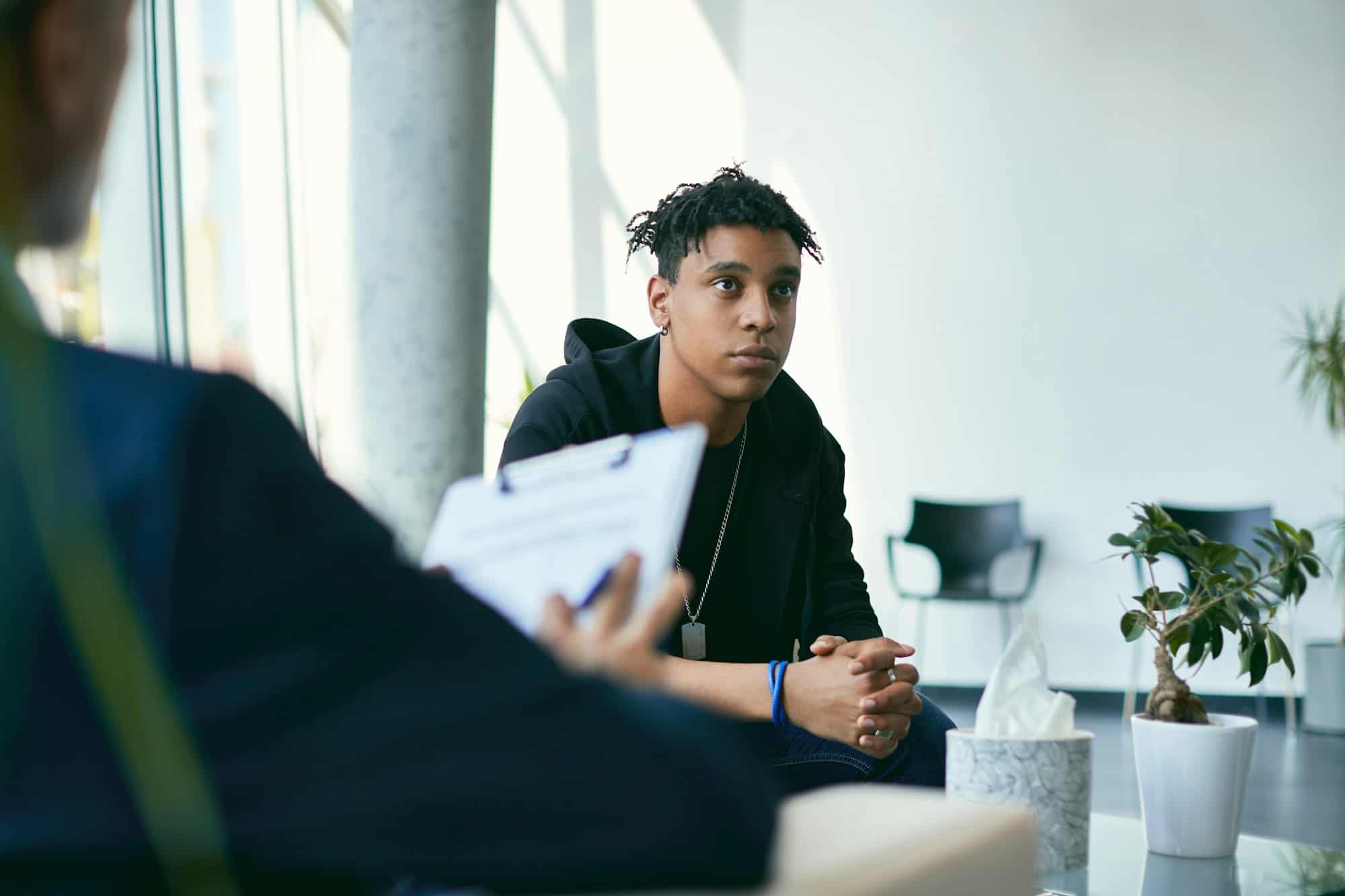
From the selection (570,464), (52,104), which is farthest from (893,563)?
(52,104)

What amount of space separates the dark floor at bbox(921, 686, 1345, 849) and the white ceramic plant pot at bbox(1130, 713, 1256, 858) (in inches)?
52.0

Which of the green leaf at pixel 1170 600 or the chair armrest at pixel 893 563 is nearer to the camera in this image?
the green leaf at pixel 1170 600

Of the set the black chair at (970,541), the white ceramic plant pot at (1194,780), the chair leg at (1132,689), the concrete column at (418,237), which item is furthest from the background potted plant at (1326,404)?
the white ceramic plant pot at (1194,780)

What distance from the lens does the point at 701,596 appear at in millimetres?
2369

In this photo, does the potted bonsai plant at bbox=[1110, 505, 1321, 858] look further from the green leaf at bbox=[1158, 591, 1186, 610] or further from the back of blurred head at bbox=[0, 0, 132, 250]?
the back of blurred head at bbox=[0, 0, 132, 250]

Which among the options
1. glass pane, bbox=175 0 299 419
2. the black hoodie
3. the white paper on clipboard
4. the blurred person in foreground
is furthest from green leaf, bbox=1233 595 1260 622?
Result: glass pane, bbox=175 0 299 419

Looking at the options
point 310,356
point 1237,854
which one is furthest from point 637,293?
point 1237,854

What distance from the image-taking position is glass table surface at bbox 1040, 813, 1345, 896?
1.70 meters

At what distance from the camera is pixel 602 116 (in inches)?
290

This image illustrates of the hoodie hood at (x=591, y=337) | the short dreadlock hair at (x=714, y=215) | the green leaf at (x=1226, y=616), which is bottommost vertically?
the green leaf at (x=1226, y=616)

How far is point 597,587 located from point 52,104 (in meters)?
0.43

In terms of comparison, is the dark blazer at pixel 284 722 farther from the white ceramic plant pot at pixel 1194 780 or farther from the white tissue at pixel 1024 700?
the white ceramic plant pot at pixel 1194 780

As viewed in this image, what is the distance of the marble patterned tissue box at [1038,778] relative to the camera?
1.66 metres

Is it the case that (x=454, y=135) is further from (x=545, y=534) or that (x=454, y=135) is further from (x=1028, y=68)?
(x=1028, y=68)
